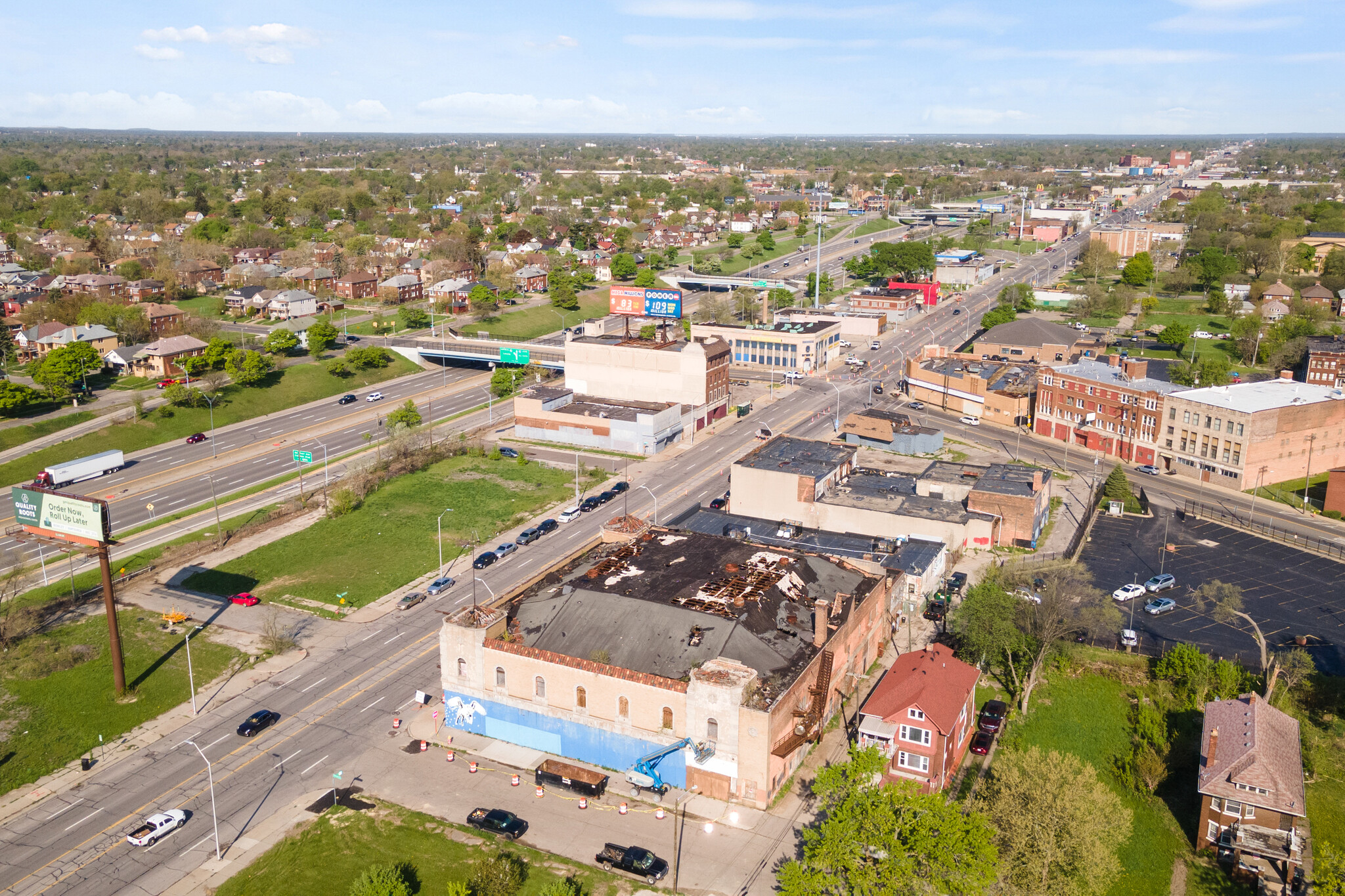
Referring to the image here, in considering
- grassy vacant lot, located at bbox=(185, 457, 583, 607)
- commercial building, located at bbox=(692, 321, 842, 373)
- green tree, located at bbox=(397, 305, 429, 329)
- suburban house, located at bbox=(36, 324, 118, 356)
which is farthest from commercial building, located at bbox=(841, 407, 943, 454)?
suburban house, located at bbox=(36, 324, 118, 356)

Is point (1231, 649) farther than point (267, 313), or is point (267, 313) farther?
point (267, 313)

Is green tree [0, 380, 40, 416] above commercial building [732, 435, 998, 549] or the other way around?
above

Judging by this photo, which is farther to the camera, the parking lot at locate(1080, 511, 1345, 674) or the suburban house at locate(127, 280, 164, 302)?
the suburban house at locate(127, 280, 164, 302)

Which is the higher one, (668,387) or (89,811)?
(668,387)

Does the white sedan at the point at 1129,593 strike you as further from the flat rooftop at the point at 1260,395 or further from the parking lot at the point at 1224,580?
the flat rooftop at the point at 1260,395

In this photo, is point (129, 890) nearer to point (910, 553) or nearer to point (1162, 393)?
point (910, 553)

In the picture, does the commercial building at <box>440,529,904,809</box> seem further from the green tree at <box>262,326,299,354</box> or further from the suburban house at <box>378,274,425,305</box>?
the suburban house at <box>378,274,425,305</box>

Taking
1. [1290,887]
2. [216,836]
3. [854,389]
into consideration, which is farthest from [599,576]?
[854,389]
